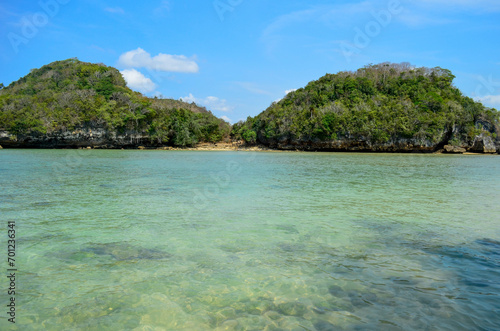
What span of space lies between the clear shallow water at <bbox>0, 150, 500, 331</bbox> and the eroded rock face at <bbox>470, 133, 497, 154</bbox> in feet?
196

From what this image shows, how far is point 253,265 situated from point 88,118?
61.3m

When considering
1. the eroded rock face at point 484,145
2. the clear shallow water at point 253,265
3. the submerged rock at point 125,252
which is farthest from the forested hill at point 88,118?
the submerged rock at point 125,252

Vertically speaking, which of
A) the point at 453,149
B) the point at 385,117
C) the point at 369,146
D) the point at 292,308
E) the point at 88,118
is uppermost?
the point at 385,117

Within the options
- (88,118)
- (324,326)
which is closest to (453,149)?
(324,326)

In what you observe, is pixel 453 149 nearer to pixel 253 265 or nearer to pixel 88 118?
pixel 253 265

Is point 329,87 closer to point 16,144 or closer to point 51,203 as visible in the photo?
point 16,144

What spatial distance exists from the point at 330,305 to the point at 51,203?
845 cm

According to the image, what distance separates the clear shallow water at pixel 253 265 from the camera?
313 cm

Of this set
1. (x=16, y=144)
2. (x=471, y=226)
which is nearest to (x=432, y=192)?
(x=471, y=226)

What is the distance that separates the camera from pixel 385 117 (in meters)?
56.2

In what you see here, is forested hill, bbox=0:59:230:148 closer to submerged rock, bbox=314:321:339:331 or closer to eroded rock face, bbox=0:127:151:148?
eroded rock face, bbox=0:127:151:148

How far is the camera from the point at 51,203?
8.49 metres

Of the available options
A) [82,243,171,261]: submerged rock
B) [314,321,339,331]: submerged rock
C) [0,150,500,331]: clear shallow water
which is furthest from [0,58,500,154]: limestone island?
[314,321,339,331]: submerged rock

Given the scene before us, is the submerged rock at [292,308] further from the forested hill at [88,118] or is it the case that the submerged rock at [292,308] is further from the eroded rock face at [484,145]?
the eroded rock face at [484,145]
